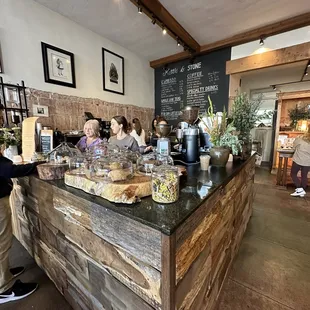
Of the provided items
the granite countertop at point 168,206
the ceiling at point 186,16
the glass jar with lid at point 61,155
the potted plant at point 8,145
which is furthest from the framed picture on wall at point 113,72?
the granite countertop at point 168,206

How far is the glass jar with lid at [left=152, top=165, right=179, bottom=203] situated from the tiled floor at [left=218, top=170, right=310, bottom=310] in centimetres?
119

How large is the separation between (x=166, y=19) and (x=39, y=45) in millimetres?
2159

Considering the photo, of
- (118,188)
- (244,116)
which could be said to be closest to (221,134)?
(244,116)

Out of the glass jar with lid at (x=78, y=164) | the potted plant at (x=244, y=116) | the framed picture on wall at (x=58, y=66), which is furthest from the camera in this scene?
the framed picture on wall at (x=58, y=66)

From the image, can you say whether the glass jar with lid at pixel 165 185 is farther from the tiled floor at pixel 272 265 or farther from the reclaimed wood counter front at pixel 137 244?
the tiled floor at pixel 272 265

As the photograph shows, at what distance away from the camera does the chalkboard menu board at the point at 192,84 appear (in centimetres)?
434

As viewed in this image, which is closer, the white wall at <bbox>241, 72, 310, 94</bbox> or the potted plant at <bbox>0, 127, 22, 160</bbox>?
the potted plant at <bbox>0, 127, 22, 160</bbox>

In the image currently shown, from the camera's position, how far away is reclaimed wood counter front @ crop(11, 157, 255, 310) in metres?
0.66

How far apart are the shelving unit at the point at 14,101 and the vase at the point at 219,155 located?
2.79m

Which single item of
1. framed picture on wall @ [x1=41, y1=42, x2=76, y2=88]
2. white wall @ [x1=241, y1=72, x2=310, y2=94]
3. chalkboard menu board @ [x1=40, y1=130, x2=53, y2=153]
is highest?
white wall @ [x1=241, y1=72, x2=310, y2=94]

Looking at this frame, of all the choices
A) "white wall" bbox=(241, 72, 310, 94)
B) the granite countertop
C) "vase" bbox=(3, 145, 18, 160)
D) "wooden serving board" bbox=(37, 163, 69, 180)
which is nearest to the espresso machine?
the granite countertop

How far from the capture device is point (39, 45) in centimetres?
287

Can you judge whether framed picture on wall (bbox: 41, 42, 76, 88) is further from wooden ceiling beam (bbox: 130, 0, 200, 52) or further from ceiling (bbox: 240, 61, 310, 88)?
ceiling (bbox: 240, 61, 310, 88)

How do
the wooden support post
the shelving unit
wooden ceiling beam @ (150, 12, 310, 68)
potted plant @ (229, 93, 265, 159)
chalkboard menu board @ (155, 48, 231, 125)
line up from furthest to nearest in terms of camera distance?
chalkboard menu board @ (155, 48, 231, 125) → wooden ceiling beam @ (150, 12, 310, 68) → the shelving unit → potted plant @ (229, 93, 265, 159) → the wooden support post
